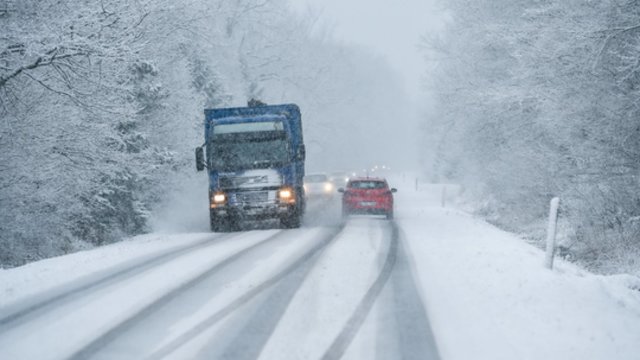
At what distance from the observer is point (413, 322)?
6.68m

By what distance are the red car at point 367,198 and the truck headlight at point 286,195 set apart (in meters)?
4.35

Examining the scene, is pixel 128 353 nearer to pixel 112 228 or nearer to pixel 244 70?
pixel 112 228

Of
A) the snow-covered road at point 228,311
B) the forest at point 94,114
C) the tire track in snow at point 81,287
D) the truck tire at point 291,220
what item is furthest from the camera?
the truck tire at point 291,220

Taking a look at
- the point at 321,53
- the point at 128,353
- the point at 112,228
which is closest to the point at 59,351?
the point at 128,353

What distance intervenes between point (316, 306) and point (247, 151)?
1015 centimetres

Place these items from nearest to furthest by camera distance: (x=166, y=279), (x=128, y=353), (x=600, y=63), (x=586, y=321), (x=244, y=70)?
(x=128, y=353)
(x=586, y=321)
(x=166, y=279)
(x=600, y=63)
(x=244, y=70)

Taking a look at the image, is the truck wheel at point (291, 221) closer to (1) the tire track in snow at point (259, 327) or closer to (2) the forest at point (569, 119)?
(2) the forest at point (569, 119)

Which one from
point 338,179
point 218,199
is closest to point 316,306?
point 218,199

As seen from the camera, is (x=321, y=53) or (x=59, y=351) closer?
(x=59, y=351)

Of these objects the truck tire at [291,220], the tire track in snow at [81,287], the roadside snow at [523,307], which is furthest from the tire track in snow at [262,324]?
the truck tire at [291,220]

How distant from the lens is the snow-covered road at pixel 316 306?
5.76 meters

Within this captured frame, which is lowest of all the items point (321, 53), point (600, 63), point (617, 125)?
point (617, 125)

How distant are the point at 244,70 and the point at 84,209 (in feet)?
75.9

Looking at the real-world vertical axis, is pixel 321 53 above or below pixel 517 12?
above
